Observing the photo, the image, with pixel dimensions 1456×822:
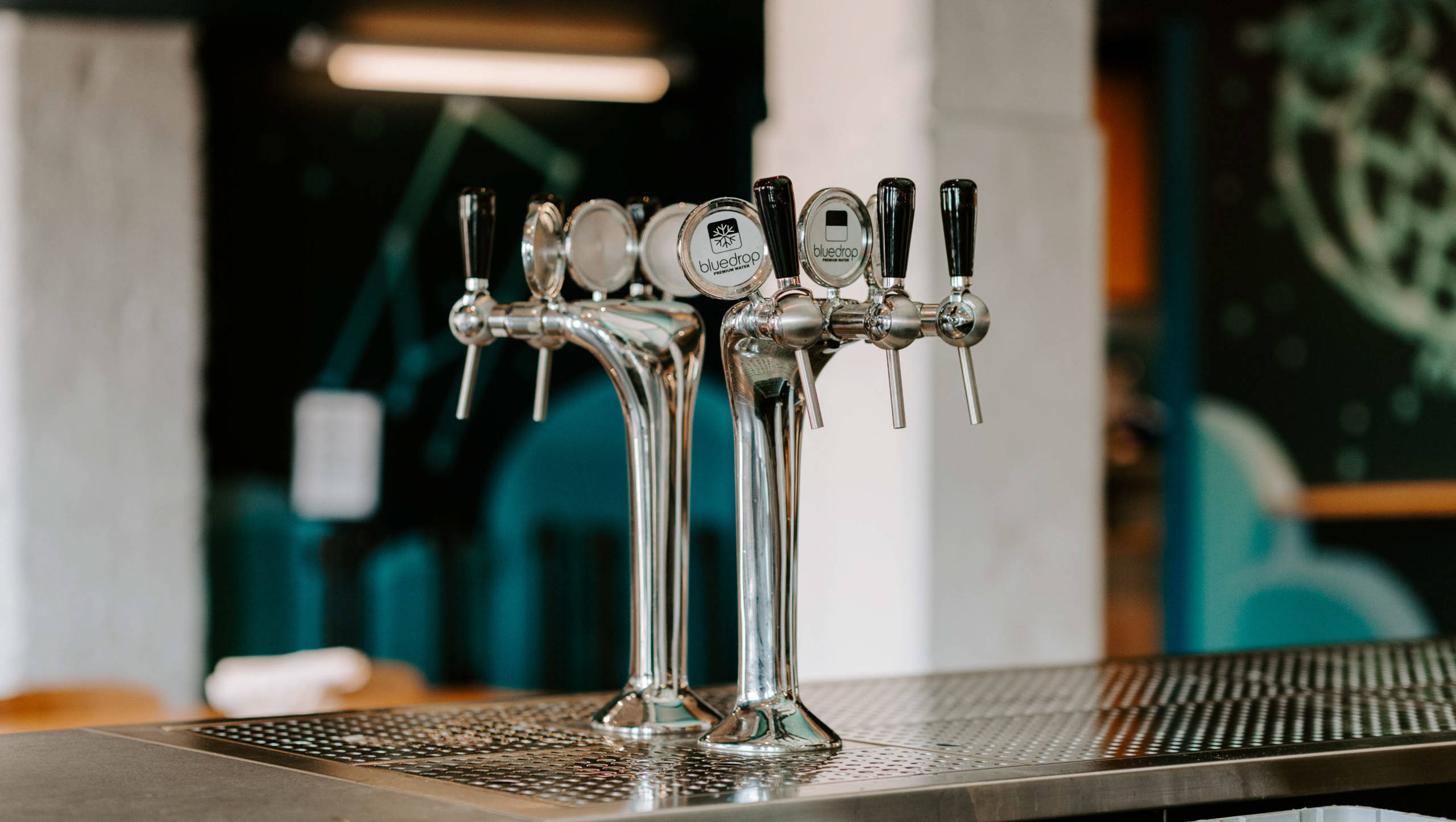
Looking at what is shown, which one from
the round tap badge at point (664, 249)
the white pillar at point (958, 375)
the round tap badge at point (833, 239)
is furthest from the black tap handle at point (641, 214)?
the white pillar at point (958, 375)

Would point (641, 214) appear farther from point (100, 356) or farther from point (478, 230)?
point (100, 356)

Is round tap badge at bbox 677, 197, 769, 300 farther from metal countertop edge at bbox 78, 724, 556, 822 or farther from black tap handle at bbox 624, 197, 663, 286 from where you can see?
metal countertop edge at bbox 78, 724, 556, 822

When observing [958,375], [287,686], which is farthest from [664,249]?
[287,686]

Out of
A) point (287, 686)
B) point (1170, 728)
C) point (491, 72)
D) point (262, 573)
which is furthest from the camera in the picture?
point (491, 72)

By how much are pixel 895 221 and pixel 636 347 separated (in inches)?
10.8

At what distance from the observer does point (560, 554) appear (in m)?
4.95

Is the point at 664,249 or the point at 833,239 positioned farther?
the point at 664,249

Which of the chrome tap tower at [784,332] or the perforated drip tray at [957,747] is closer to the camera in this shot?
the perforated drip tray at [957,747]

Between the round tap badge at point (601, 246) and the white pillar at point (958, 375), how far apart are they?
134cm

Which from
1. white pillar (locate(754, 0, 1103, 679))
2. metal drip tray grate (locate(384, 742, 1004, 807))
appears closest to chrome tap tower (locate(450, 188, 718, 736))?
metal drip tray grate (locate(384, 742, 1004, 807))

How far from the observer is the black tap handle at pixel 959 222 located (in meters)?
1.24

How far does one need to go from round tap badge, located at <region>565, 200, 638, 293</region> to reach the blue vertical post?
134 inches

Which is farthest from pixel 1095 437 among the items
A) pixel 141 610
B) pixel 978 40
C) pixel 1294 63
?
pixel 141 610

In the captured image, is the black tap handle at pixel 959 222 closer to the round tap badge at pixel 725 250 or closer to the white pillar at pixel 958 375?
the round tap badge at pixel 725 250
